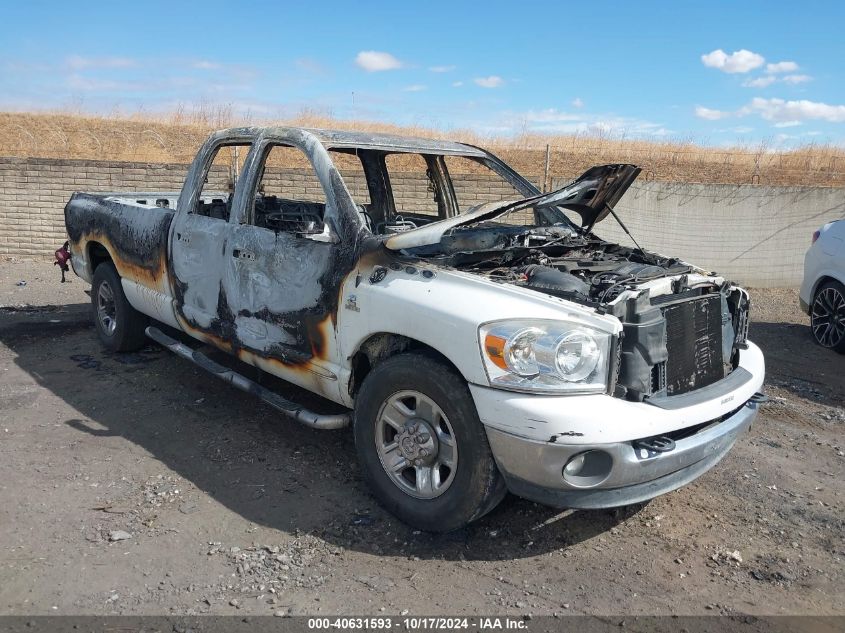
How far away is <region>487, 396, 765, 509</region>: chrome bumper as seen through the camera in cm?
285

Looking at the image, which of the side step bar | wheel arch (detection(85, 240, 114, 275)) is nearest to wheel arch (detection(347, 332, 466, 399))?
the side step bar

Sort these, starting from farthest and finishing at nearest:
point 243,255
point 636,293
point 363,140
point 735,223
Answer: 1. point 735,223
2. point 363,140
3. point 243,255
4. point 636,293

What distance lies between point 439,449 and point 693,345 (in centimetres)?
135

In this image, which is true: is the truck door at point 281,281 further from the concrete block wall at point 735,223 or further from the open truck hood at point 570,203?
the concrete block wall at point 735,223

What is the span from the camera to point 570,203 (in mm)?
4012

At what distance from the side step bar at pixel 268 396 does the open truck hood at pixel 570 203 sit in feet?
3.38

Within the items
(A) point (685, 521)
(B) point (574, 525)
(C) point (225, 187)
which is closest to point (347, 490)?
(B) point (574, 525)

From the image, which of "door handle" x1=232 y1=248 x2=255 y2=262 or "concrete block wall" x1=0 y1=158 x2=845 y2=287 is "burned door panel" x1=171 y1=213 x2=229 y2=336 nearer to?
"door handle" x1=232 y1=248 x2=255 y2=262

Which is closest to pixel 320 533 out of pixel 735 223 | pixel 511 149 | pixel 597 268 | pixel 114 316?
pixel 597 268

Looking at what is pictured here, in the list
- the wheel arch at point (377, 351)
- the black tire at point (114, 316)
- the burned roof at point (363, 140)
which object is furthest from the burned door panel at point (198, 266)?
the wheel arch at point (377, 351)

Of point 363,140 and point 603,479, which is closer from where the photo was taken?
point 603,479

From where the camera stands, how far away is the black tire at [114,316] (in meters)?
5.96

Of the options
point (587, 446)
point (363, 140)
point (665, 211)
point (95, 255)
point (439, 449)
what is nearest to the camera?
point (587, 446)

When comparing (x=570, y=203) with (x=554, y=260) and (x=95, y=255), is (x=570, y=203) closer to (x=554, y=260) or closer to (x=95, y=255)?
(x=554, y=260)
